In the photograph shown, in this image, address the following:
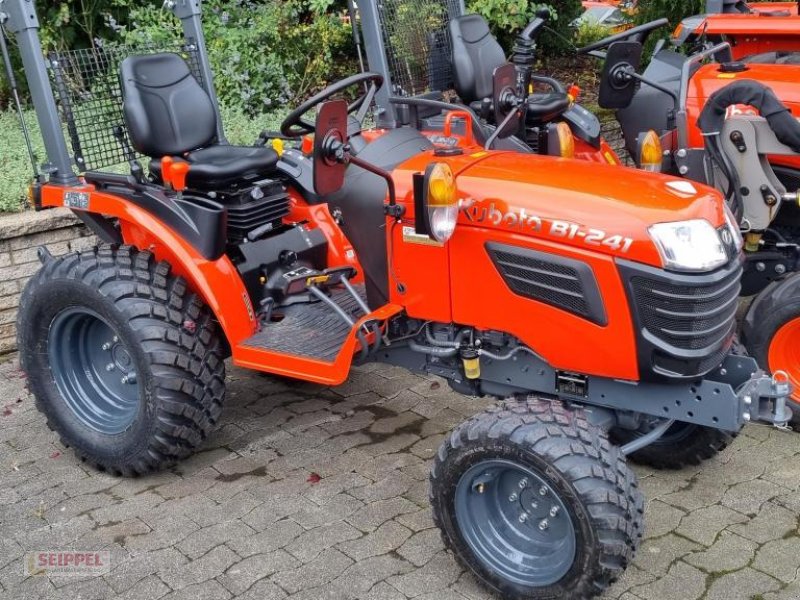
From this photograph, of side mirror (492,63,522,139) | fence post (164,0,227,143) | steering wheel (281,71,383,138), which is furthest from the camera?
fence post (164,0,227,143)

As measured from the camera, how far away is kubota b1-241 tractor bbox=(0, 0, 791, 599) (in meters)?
2.63

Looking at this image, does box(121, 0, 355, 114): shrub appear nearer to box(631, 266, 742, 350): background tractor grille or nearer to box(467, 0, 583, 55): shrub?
box(467, 0, 583, 55): shrub

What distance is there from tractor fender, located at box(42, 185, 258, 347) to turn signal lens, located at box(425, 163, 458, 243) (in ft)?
3.24

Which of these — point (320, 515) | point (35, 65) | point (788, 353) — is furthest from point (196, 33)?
point (788, 353)

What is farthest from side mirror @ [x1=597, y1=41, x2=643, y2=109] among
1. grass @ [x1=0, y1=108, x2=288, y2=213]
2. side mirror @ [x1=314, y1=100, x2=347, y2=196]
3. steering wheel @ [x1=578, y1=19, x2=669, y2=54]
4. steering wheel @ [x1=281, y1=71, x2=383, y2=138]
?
grass @ [x1=0, y1=108, x2=288, y2=213]

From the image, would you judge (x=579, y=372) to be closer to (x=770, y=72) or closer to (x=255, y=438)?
(x=255, y=438)

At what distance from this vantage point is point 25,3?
3488 mm

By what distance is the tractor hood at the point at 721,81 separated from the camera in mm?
4238

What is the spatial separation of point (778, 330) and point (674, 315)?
1.42 meters

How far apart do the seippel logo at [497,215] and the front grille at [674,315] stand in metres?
0.29

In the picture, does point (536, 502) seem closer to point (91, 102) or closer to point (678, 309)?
point (678, 309)

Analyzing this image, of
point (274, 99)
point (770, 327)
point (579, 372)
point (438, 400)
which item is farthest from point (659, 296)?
point (274, 99)

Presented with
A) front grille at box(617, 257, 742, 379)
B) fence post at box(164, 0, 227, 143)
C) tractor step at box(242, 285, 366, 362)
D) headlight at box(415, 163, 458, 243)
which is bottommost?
tractor step at box(242, 285, 366, 362)

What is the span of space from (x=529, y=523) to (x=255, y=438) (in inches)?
58.7
